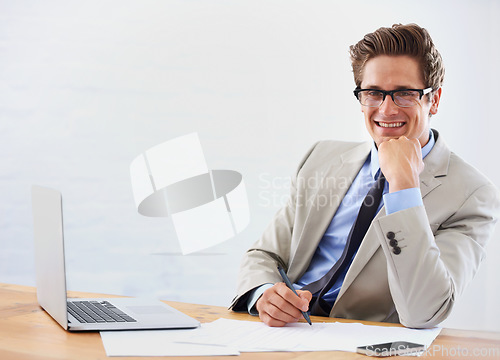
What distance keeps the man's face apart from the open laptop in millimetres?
903

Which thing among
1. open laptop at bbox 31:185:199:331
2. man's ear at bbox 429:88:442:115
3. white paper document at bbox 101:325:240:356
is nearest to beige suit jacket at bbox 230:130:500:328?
man's ear at bbox 429:88:442:115

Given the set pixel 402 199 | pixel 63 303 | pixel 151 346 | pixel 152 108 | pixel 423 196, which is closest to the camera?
pixel 151 346

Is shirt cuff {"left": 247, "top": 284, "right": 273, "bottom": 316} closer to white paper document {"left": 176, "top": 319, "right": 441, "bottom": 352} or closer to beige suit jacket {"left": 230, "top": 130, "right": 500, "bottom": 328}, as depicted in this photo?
beige suit jacket {"left": 230, "top": 130, "right": 500, "bottom": 328}

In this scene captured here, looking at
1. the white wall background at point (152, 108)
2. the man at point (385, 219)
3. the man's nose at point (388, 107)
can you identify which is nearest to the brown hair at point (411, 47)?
the man at point (385, 219)

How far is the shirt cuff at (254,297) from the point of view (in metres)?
1.50

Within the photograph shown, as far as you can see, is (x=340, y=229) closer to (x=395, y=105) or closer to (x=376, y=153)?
(x=376, y=153)

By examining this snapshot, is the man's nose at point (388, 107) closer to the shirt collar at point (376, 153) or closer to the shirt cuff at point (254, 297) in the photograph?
the shirt collar at point (376, 153)

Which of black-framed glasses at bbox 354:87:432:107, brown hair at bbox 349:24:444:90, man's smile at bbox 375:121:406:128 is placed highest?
brown hair at bbox 349:24:444:90

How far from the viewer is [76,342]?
43.3 inches

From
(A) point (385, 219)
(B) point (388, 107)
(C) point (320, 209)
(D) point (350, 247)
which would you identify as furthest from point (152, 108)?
(A) point (385, 219)

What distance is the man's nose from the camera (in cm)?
179

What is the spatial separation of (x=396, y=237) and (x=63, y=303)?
781mm

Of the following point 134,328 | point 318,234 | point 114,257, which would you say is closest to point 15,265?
point 114,257

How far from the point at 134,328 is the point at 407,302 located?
656 mm
